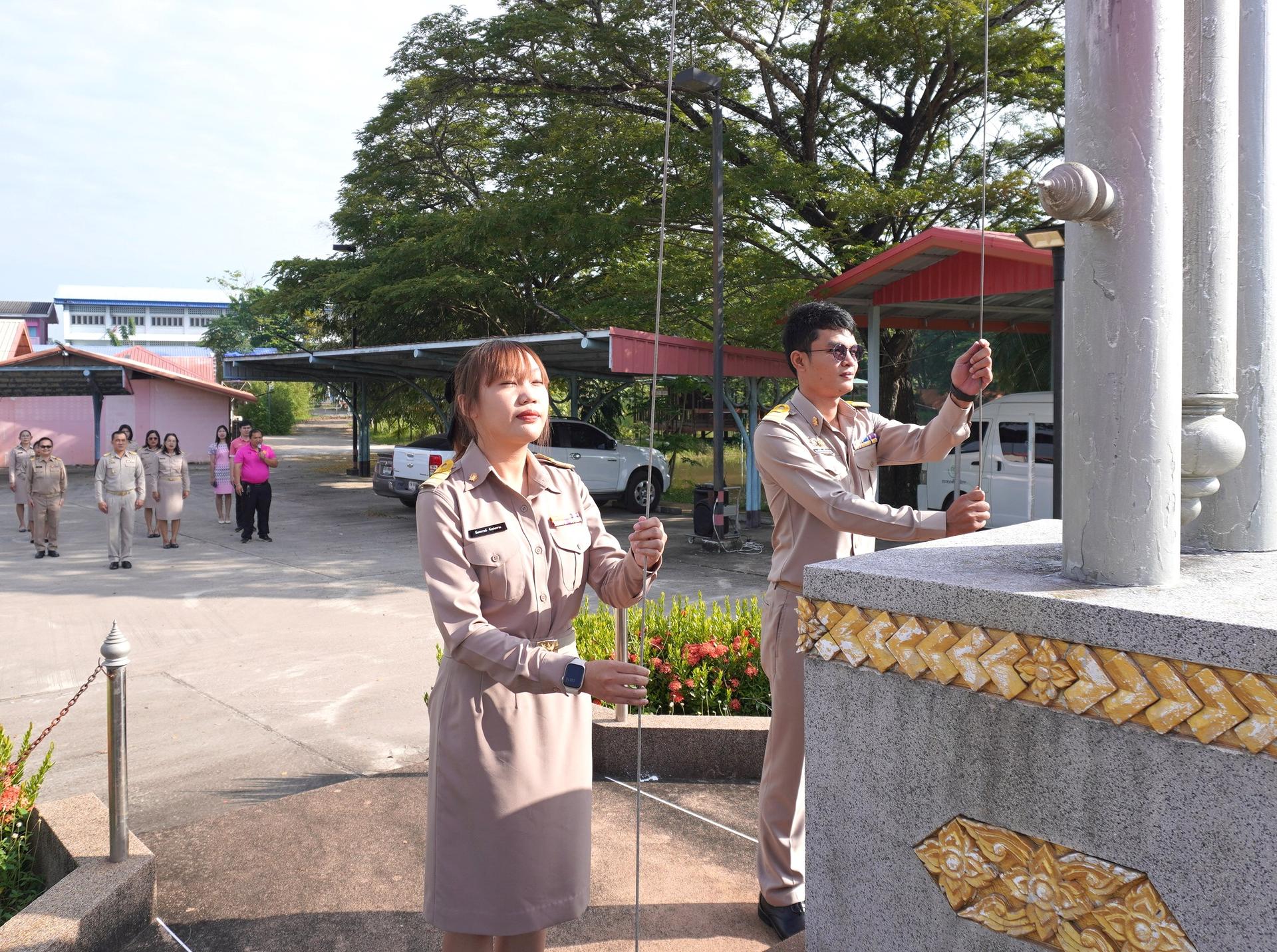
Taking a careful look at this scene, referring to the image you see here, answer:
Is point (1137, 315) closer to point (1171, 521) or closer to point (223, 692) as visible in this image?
point (1171, 521)

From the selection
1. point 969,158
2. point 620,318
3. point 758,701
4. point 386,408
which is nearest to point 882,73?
point 969,158

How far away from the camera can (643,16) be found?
664 inches

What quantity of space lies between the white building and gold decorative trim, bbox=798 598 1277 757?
11307 centimetres

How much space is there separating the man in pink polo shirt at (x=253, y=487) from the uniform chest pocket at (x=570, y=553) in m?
13.4

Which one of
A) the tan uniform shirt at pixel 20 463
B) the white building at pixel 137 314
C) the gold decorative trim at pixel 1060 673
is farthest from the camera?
the white building at pixel 137 314

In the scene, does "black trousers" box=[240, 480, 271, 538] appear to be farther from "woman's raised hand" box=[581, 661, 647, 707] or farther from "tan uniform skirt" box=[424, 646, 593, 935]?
"woman's raised hand" box=[581, 661, 647, 707]

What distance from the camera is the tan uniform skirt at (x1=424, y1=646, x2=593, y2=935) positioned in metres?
2.54

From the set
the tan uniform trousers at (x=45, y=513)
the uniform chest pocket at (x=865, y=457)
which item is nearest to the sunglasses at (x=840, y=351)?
the uniform chest pocket at (x=865, y=457)

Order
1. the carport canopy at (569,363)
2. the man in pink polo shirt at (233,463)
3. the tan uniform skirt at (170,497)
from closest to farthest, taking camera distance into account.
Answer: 1. the tan uniform skirt at (170,497)
2. the carport canopy at (569,363)
3. the man in pink polo shirt at (233,463)

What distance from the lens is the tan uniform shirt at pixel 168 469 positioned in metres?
14.7

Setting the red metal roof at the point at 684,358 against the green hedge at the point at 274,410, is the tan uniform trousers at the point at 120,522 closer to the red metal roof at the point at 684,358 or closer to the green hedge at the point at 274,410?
the red metal roof at the point at 684,358

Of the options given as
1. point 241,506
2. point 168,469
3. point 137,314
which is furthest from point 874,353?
point 137,314

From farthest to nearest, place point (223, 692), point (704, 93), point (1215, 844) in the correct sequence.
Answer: point (704, 93), point (223, 692), point (1215, 844)

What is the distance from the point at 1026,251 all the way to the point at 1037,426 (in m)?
3.77
